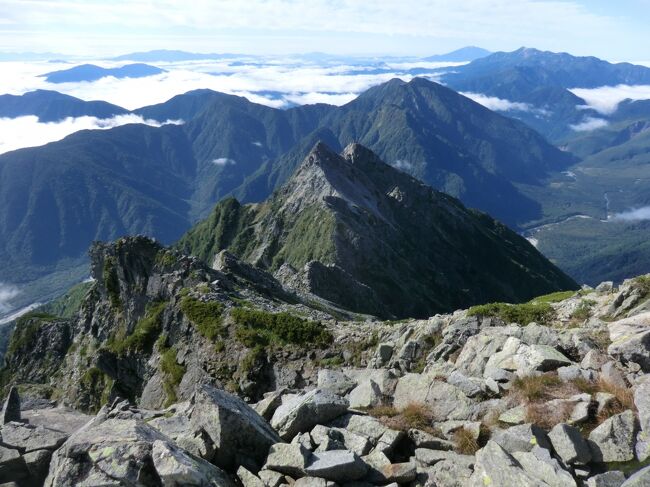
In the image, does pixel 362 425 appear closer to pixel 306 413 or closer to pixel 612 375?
pixel 306 413

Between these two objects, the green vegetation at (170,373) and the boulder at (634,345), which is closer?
the boulder at (634,345)

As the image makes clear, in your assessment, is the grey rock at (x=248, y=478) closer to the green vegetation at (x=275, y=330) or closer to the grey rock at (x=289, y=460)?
the grey rock at (x=289, y=460)

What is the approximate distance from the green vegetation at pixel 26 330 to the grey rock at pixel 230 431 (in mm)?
124847

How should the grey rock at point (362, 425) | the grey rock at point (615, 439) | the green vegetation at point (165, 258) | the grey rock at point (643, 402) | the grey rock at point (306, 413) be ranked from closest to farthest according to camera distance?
the grey rock at point (615, 439), the grey rock at point (643, 402), the grey rock at point (362, 425), the grey rock at point (306, 413), the green vegetation at point (165, 258)

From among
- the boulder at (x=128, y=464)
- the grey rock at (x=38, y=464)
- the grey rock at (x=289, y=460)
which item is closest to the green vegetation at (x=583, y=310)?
the grey rock at (x=289, y=460)

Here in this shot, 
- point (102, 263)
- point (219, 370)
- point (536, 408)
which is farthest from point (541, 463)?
point (102, 263)

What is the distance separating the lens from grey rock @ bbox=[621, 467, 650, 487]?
568 inches

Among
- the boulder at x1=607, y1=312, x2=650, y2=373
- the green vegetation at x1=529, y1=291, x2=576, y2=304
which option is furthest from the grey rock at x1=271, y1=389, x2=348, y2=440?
the green vegetation at x1=529, y1=291, x2=576, y2=304

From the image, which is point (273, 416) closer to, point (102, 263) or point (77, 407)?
point (77, 407)

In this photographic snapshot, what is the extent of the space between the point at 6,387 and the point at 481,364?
12041 centimetres

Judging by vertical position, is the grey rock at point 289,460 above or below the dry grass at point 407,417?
above

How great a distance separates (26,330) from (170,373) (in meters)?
91.1

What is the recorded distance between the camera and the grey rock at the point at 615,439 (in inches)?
682

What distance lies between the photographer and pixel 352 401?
25.9 meters
